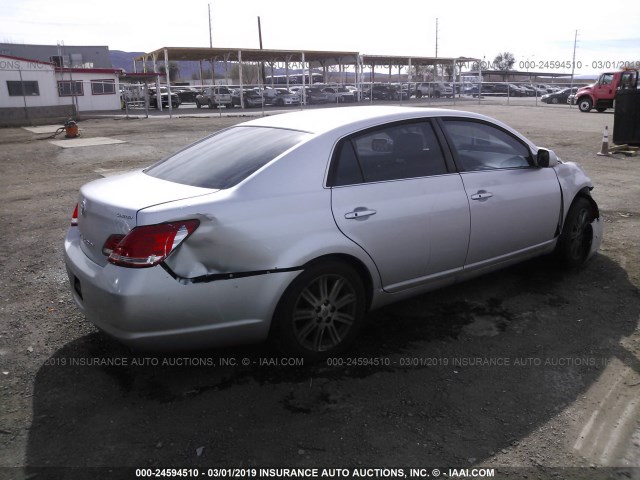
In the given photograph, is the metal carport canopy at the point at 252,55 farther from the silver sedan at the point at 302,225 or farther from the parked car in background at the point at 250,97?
the silver sedan at the point at 302,225

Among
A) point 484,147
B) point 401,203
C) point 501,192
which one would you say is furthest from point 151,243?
point 484,147

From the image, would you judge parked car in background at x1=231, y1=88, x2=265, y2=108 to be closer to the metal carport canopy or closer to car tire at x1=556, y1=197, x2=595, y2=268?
the metal carport canopy

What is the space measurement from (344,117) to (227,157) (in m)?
0.87

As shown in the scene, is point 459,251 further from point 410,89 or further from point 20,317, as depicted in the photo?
point 410,89

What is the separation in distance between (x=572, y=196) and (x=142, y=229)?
12.4 feet

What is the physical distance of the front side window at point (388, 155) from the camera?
12.1 feet

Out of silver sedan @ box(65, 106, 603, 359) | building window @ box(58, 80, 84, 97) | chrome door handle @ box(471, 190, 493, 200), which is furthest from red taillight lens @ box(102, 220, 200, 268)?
building window @ box(58, 80, 84, 97)

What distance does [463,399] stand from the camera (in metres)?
3.27

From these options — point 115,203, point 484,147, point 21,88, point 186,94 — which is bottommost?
point 115,203

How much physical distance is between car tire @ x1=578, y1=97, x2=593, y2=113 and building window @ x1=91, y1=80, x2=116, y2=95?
3134cm

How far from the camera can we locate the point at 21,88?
107 ft

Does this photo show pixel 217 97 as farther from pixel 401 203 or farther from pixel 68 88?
pixel 401 203

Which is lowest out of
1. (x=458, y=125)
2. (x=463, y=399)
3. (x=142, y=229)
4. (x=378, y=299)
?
(x=463, y=399)

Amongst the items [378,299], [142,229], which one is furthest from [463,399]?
[142,229]
